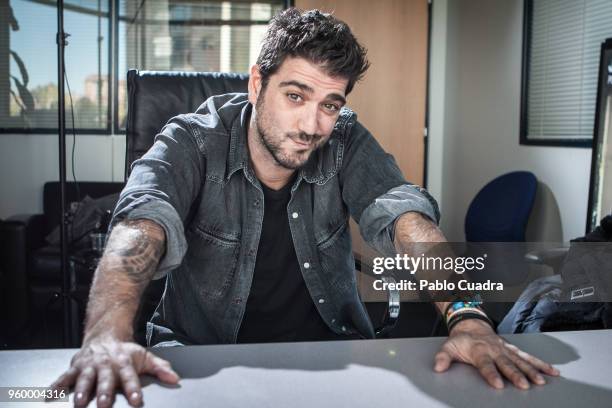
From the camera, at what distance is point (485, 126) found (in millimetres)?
4430

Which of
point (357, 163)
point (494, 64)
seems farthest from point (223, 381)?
point (494, 64)

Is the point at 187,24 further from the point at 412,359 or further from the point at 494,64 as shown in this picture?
the point at 412,359

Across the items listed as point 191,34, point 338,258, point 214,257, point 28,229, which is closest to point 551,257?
point 338,258

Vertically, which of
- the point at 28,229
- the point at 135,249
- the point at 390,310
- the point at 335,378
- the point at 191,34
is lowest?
the point at 28,229

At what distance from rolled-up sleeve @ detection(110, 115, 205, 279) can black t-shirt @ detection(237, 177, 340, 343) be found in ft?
0.71

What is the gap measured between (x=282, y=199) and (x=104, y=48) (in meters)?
3.94

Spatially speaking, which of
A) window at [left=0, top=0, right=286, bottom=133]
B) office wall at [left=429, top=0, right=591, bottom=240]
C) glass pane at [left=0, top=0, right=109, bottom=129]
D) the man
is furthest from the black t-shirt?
glass pane at [left=0, top=0, right=109, bottom=129]

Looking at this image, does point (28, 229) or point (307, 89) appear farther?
point (28, 229)

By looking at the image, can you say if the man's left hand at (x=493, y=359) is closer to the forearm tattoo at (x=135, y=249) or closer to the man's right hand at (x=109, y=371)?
the man's right hand at (x=109, y=371)

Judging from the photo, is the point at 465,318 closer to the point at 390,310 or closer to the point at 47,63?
the point at 390,310

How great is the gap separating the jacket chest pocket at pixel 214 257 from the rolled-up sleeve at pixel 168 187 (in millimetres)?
85

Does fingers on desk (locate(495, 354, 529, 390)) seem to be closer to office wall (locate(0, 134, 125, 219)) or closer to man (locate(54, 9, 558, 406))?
man (locate(54, 9, 558, 406))

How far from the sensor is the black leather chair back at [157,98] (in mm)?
1869

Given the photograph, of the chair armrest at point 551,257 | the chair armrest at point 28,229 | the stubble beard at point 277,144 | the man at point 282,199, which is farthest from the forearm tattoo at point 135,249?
the chair armrest at point 28,229
